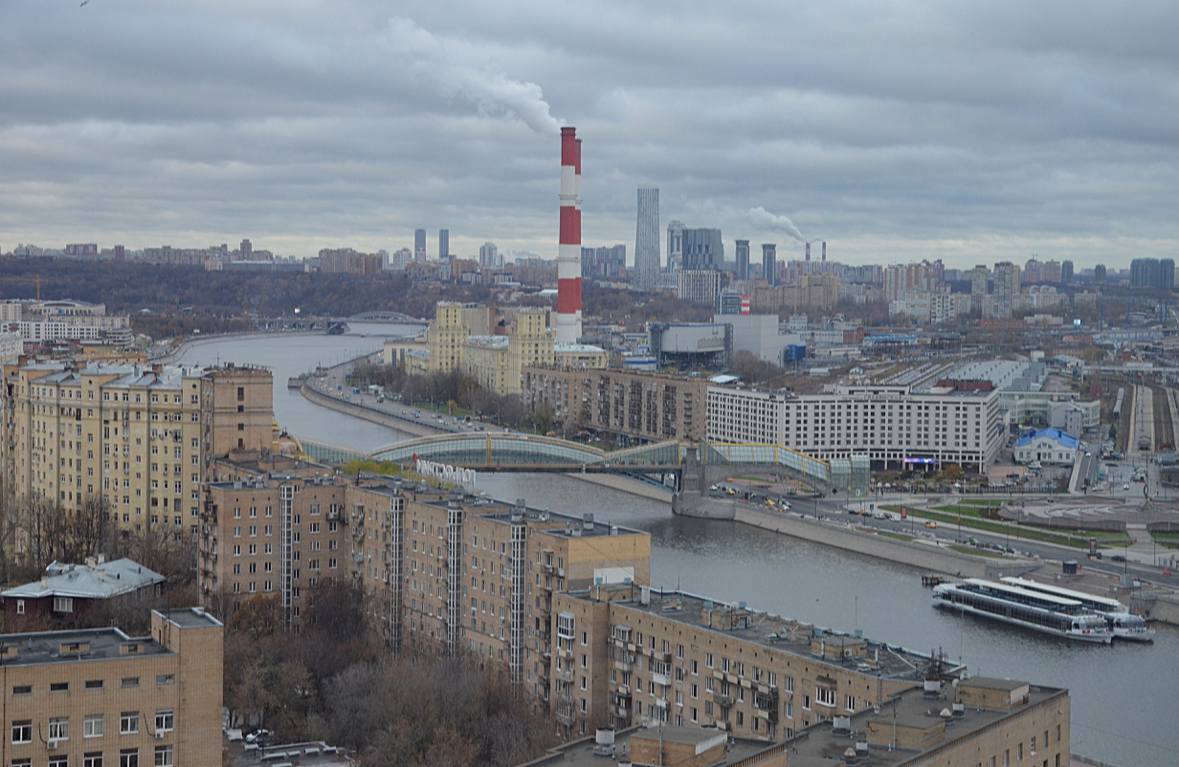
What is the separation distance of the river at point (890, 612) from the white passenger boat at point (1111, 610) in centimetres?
22

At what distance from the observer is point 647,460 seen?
74.7ft

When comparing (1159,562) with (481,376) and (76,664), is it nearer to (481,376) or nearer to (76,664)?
(76,664)

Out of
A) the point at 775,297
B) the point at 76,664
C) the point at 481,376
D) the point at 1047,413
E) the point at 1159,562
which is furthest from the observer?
the point at 775,297

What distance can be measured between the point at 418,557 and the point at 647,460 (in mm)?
10236

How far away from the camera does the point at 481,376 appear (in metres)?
40.1

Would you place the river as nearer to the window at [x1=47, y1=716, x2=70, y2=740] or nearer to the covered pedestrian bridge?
the covered pedestrian bridge

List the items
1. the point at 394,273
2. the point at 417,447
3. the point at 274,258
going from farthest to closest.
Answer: the point at 274,258 → the point at 394,273 → the point at 417,447

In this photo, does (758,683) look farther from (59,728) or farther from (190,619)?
(59,728)

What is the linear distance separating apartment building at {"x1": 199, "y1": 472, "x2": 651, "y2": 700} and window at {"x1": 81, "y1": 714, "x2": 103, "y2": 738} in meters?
4.48

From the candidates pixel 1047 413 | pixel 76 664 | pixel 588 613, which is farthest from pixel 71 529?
pixel 1047 413

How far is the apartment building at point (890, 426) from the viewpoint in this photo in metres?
26.6

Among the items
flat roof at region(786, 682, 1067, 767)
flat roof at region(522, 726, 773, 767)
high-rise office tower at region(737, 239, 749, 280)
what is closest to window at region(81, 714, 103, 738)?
flat roof at region(522, 726, 773, 767)

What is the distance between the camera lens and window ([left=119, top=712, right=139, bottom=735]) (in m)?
7.03

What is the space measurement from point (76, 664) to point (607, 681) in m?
4.28
